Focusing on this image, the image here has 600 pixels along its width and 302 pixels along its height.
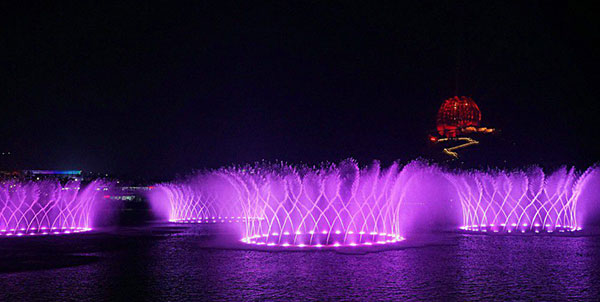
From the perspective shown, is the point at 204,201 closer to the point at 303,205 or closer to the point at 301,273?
the point at 303,205

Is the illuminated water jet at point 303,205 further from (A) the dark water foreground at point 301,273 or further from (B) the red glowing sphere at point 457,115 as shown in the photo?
(B) the red glowing sphere at point 457,115

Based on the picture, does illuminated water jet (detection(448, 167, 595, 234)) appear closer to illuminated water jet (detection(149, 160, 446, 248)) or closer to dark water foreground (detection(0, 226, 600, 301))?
illuminated water jet (detection(149, 160, 446, 248))

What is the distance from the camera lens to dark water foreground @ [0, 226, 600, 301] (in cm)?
1134

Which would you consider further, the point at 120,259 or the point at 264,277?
the point at 120,259

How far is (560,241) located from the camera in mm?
22844

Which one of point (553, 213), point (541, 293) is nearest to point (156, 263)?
point (541, 293)

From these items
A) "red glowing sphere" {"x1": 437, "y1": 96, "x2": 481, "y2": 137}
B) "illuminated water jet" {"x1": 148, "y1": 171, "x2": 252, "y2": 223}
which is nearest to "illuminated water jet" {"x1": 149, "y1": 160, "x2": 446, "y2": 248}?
"illuminated water jet" {"x1": 148, "y1": 171, "x2": 252, "y2": 223}

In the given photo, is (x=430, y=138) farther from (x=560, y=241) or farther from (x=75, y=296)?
(x=75, y=296)

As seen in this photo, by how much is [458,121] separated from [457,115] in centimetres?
152

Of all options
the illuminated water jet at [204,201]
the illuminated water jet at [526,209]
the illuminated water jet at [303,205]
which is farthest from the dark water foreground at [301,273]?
the illuminated water jet at [204,201]

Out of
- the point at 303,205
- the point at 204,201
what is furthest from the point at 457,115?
the point at 303,205

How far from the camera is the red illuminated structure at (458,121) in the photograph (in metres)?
136

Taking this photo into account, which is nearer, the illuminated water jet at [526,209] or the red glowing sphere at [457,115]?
the illuminated water jet at [526,209]

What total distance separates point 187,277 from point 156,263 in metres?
3.20
